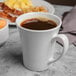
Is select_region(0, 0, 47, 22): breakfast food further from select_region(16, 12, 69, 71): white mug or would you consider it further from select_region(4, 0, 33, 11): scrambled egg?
select_region(16, 12, 69, 71): white mug

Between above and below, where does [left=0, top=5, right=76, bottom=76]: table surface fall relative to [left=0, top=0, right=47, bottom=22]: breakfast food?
below

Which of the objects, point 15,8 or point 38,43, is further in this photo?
point 15,8

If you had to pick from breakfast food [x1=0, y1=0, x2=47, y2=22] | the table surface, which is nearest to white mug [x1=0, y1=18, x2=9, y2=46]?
the table surface

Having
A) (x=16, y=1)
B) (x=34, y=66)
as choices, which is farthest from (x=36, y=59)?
(x=16, y=1)

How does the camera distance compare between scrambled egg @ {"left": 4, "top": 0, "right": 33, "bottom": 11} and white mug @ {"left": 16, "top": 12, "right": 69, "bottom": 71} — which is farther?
scrambled egg @ {"left": 4, "top": 0, "right": 33, "bottom": 11}

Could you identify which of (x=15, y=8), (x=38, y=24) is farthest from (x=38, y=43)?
(x=15, y=8)

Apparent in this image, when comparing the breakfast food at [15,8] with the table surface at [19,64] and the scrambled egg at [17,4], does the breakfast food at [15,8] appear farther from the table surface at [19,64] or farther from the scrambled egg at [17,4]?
the table surface at [19,64]

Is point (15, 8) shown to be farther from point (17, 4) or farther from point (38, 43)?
point (38, 43)
